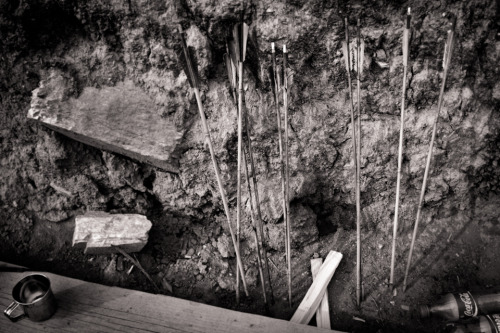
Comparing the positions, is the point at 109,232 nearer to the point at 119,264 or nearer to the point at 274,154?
the point at 119,264

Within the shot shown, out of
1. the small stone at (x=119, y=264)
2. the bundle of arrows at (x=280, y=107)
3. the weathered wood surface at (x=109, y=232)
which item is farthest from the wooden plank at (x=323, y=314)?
the small stone at (x=119, y=264)

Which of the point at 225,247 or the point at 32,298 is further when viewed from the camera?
the point at 225,247

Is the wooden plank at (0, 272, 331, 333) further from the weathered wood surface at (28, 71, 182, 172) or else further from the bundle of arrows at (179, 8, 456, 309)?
the weathered wood surface at (28, 71, 182, 172)

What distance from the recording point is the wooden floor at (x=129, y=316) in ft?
8.60

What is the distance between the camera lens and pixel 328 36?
9.61 ft

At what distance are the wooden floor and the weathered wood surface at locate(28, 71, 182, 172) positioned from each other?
135cm

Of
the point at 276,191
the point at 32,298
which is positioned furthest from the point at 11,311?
the point at 276,191

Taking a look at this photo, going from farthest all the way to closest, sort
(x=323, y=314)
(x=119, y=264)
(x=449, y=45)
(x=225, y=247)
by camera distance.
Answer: (x=225, y=247) < (x=119, y=264) < (x=323, y=314) < (x=449, y=45)

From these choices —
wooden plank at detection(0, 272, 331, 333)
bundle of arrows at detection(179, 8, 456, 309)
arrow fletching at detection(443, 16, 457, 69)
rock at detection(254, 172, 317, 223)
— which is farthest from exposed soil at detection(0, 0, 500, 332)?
wooden plank at detection(0, 272, 331, 333)

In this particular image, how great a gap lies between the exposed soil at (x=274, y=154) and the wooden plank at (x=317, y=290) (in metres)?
0.15

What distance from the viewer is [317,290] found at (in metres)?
3.19

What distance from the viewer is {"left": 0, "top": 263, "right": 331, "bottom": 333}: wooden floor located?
262cm

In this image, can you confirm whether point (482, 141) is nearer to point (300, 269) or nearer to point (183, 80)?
point (300, 269)

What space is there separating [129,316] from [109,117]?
6.02 feet
